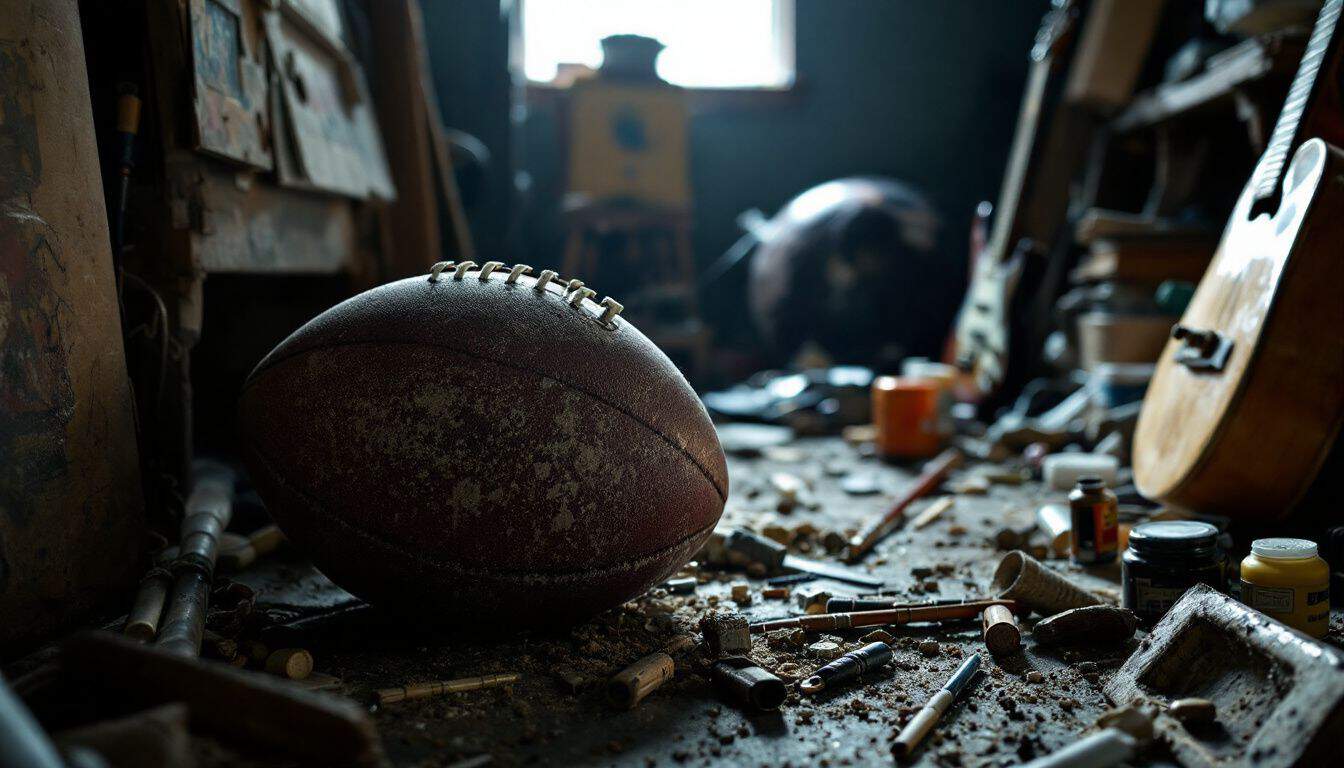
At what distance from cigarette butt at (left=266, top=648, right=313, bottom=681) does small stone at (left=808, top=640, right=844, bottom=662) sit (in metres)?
0.96

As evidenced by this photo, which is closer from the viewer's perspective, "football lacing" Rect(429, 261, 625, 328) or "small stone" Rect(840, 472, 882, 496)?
"football lacing" Rect(429, 261, 625, 328)

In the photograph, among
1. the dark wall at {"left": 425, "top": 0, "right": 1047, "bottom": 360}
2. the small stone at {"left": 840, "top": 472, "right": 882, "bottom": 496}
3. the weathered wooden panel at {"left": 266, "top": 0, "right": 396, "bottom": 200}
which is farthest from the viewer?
the dark wall at {"left": 425, "top": 0, "right": 1047, "bottom": 360}

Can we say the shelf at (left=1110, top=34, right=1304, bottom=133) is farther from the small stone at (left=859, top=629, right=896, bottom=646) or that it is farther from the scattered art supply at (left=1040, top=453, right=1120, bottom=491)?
the small stone at (left=859, top=629, right=896, bottom=646)

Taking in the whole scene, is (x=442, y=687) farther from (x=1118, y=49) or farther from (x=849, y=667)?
(x=1118, y=49)

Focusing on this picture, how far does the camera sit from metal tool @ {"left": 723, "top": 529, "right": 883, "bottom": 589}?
8.71ft

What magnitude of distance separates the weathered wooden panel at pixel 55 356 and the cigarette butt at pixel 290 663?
0.49m

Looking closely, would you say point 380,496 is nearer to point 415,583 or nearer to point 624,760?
point 415,583

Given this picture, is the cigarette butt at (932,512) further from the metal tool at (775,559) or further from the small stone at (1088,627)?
the small stone at (1088,627)

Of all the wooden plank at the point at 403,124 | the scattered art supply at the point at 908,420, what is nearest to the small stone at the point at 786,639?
the scattered art supply at the point at 908,420

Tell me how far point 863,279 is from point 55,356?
514 centimetres

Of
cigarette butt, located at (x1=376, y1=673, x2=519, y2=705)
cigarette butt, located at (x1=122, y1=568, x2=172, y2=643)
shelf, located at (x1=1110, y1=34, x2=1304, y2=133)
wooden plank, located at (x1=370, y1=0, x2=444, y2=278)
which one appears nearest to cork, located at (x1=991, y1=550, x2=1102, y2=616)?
cigarette butt, located at (x1=376, y1=673, x2=519, y2=705)

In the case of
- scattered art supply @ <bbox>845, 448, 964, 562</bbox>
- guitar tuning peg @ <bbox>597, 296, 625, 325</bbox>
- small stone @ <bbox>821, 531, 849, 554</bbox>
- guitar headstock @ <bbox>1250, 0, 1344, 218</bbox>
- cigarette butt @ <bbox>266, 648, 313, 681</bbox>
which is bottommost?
scattered art supply @ <bbox>845, 448, 964, 562</bbox>

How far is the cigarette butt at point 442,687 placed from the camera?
1776 mm

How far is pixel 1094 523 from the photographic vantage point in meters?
2.63
